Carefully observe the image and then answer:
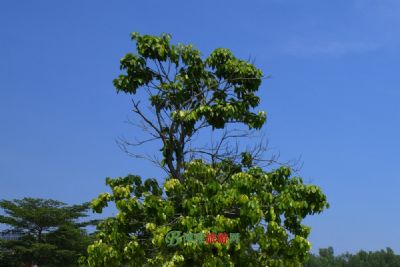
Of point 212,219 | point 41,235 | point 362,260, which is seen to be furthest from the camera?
point 362,260

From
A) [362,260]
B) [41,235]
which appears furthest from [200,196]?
[362,260]

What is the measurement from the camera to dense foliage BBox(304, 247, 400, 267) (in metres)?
96.6

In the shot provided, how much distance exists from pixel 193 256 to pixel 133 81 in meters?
4.02

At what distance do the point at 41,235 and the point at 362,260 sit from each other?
2885 inches

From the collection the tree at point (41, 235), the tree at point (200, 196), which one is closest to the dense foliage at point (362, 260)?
the tree at point (41, 235)

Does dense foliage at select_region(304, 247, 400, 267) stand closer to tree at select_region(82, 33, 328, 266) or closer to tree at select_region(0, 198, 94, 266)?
tree at select_region(0, 198, 94, 266)

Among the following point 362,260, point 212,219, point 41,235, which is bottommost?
point 212,219

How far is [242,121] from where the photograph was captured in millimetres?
12031

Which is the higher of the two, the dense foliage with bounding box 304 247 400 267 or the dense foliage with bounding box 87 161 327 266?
the dense foliage with bounding box 304 247 400 267

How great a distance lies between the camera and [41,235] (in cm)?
3738

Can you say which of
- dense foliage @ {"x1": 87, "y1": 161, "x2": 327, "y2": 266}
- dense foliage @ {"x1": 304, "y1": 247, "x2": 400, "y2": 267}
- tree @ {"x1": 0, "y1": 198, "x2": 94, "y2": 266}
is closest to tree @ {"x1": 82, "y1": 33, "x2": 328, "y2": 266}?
dense foliage @ {"x1": 87, "y1": 161, "x2": 327, "y2": 266}

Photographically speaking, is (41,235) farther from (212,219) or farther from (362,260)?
(362,260)

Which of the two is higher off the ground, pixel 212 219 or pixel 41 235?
pixel 41 235

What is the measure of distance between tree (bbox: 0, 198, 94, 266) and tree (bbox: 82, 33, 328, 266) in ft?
82.5
